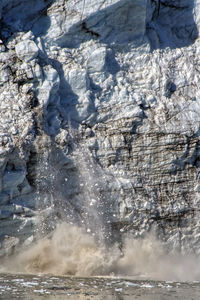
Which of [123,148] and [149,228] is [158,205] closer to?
[149,228]

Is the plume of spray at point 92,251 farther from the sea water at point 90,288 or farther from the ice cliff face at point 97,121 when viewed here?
the sea water at point 90,288

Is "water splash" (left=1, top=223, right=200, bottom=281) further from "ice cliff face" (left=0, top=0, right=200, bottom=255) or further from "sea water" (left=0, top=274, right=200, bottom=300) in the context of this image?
"sea water" (left=0, top=274, right=200, bottom=300)

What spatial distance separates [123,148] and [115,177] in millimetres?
901

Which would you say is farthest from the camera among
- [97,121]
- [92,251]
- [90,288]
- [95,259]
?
[97,121]

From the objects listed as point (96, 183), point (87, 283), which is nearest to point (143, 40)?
point (96, 183)

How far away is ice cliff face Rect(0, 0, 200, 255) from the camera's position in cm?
1545

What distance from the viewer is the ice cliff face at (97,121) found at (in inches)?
608

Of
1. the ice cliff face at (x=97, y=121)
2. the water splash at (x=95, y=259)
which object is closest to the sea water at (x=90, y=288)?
the water splash at (x=95, y=259)

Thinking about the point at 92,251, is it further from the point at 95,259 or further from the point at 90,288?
the point at 90,288

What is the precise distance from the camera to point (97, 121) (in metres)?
16.9

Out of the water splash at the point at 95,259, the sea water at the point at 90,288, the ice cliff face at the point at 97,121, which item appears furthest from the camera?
the ice cliff face at the point at 97,121

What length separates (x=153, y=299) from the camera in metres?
11.9

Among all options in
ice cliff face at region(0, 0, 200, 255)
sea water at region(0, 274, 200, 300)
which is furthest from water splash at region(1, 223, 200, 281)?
sea water at region(0, 274, 200, 300)

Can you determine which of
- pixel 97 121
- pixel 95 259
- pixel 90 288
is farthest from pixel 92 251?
pixel 97 121
